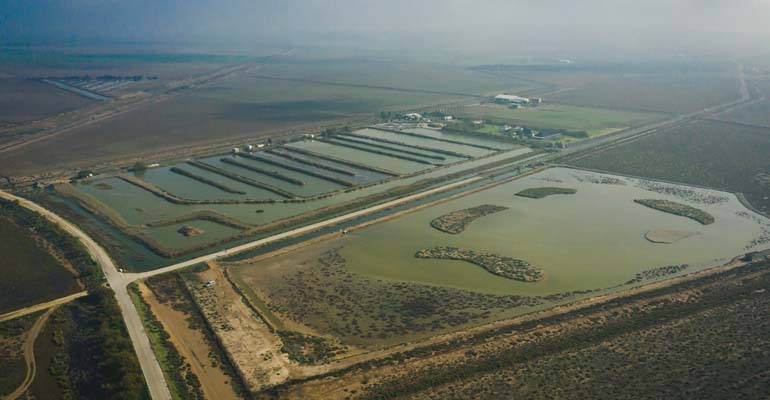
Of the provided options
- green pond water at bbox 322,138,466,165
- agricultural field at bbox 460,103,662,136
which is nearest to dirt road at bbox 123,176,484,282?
green pond water at bbox 322,138,466,165

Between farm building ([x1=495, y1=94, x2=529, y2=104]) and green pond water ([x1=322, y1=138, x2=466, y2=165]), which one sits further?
farm building ([x1=495, y1=94, x2=529, y2=104])

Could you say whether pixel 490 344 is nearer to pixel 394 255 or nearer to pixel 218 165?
pixel 394 255

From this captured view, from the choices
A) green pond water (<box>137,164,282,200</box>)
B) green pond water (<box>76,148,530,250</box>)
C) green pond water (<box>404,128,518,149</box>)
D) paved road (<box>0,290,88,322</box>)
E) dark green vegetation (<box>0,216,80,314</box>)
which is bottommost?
paved road (<box>0,290,88,322</box>)

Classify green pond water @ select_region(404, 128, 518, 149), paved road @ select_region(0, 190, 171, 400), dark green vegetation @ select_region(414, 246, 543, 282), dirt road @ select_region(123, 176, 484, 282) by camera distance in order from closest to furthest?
paved road @ select_region(0, 190, 171, 400) → dark green vegetation @ select_region(414, 246, 543, 282) → dirt road @ select_region(123, 176, 484, 282) → green pond water @ select_region(404, 128, 518, 149)

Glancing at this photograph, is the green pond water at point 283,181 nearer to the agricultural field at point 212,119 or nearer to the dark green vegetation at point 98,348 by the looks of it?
the agricultural field at point 212,119

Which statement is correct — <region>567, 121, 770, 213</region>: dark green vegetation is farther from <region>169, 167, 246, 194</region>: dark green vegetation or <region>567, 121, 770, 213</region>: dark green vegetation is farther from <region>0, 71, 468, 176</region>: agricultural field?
<region>0, 71, 468, 176</region>: agricultural field

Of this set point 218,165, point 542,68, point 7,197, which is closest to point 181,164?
point 218,165

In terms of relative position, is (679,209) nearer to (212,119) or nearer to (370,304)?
(370,304)

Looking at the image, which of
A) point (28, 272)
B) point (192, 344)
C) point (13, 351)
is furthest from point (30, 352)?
point (28, 272)
